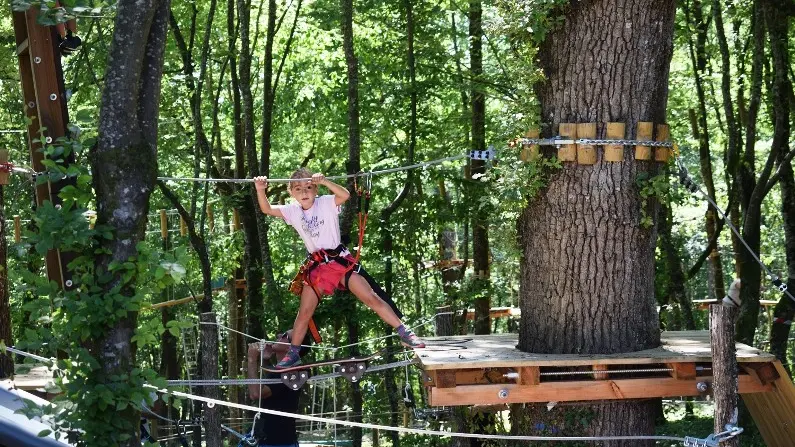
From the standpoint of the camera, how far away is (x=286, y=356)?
259 inches

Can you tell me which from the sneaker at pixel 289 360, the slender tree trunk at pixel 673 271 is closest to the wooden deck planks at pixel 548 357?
the sneaker at pixel 289 360

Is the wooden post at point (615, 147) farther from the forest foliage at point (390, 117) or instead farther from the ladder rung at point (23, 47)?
the ladder rung at point (23, 47)

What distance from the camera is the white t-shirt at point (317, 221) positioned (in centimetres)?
655

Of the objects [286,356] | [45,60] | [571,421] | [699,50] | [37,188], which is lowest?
[571,421]

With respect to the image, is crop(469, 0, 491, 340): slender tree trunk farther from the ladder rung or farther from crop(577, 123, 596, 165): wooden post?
the ladder rung

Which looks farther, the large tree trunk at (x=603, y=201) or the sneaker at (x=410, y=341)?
the sneaker at (x=410, y=341)

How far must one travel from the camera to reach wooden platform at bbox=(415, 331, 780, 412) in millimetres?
5805

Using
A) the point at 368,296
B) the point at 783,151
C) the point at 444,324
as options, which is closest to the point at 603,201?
the point at 368,296

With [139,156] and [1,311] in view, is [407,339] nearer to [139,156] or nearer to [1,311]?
[139,156]

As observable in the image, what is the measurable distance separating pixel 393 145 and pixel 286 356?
5.87 metres

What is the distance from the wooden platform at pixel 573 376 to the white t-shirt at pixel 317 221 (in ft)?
3.42

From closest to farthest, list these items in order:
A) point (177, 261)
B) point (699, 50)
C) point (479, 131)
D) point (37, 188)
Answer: point (177, 261), point (37, 188), point (479, 131), point (699, 50)

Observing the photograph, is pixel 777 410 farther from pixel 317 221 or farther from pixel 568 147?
pixel 317 221

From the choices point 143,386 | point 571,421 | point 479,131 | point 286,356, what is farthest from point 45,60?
point 479,131
